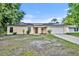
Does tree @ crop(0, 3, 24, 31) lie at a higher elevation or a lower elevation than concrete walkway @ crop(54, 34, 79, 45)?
higher

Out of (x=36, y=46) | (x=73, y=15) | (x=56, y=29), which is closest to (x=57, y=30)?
(x=56, y=29)

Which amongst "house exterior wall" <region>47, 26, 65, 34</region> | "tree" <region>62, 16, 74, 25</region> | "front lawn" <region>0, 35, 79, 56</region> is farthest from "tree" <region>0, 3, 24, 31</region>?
"tree" <region>62, 16, 74, 25</region>

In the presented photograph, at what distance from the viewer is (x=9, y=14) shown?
164 inches

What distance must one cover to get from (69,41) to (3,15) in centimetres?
116

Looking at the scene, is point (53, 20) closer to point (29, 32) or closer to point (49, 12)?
point (49, 12)

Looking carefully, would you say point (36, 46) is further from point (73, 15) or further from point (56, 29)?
point (73, 15)

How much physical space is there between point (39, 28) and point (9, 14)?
21.7 inches

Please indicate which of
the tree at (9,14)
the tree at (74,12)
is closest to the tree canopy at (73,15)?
the tree at (74,12)

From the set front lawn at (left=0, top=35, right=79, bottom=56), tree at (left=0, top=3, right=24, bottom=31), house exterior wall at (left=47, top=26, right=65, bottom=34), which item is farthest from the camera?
house exterior wall at (left=47, top=26, right=65, bottom=34)

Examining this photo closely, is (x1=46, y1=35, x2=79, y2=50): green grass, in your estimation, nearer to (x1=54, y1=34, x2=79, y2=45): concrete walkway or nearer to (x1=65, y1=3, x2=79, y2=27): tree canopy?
(x1=54, y1=34, x2=79, y2=45): concrete walkway

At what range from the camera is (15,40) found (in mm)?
4105

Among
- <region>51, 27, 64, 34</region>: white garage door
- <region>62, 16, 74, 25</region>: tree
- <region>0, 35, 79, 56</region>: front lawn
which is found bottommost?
<region>0, 35, 79, 56</region>: front lawn

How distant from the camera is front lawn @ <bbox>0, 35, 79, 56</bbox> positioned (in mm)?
3922

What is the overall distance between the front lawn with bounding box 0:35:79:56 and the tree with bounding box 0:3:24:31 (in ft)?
0.81
